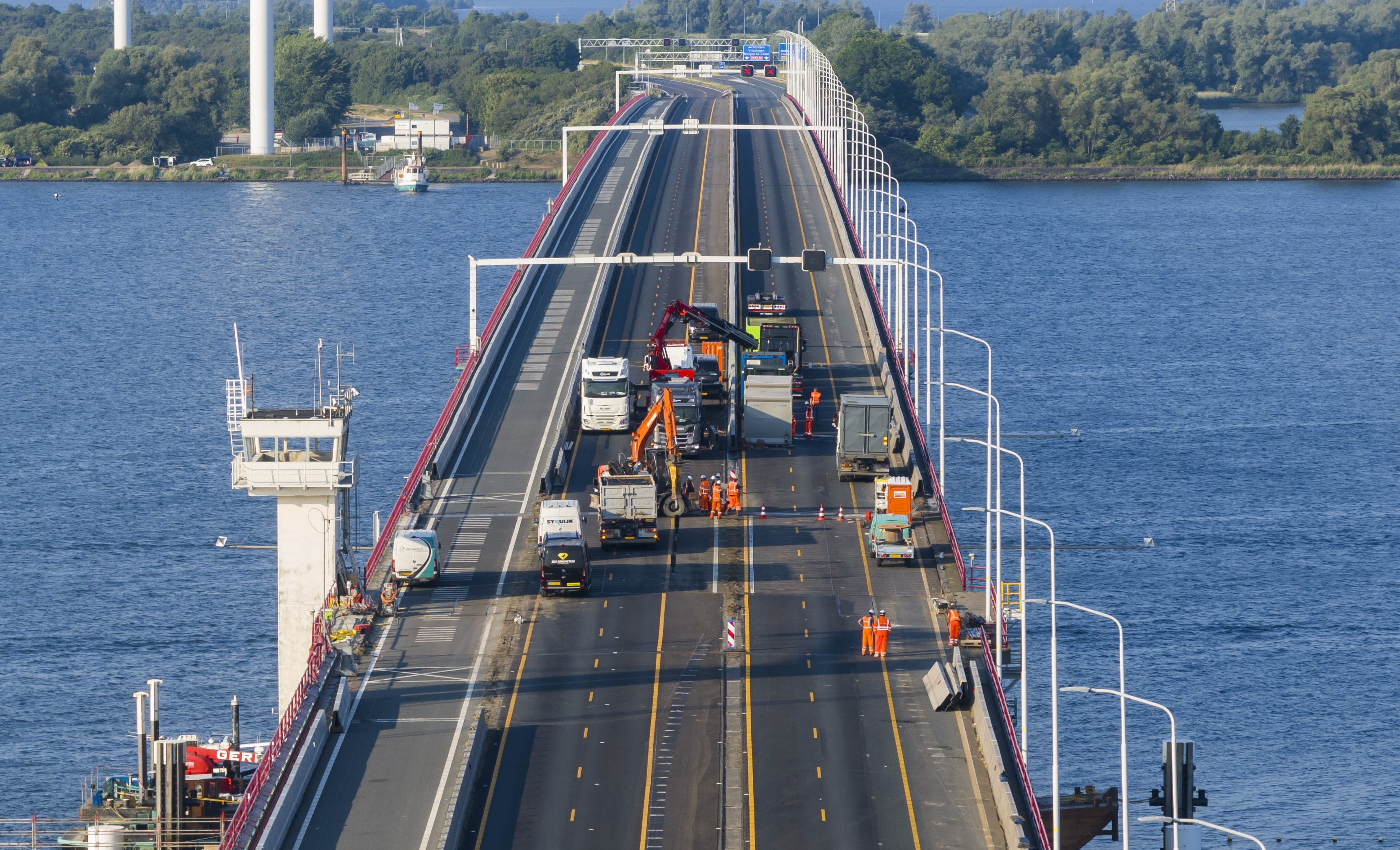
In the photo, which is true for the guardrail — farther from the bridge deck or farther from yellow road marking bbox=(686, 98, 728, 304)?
yellow road marking bbox=(686, 98, 728, 304)

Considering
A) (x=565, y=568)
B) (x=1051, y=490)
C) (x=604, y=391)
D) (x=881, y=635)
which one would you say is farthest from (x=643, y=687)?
(x=1051, y=490)

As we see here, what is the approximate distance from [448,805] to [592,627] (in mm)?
14977

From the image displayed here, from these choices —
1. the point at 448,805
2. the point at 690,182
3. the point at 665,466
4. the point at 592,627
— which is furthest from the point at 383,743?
the point at 690,182

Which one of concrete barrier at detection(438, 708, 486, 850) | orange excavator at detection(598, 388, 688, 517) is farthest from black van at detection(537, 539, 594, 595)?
concrete barrier at detection(438, 708, 486, 850)

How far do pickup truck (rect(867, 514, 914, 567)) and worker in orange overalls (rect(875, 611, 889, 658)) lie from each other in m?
8.79

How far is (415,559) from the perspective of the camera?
75750mm

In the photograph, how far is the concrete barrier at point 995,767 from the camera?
5553 cm

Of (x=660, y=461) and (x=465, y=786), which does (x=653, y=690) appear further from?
(x=660, y=461)

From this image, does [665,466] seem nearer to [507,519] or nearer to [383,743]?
[507,519]

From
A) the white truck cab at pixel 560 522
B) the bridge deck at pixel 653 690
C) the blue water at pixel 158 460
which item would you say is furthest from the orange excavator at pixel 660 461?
the blue water at pixel 158 460

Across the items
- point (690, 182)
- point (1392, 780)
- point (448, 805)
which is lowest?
point (1392, 780)

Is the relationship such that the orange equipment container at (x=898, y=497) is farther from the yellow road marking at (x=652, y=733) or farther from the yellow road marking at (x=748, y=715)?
the yellow road marking at (x=652, y=733)

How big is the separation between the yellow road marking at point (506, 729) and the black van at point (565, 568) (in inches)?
40.6

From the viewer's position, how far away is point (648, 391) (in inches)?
4063
